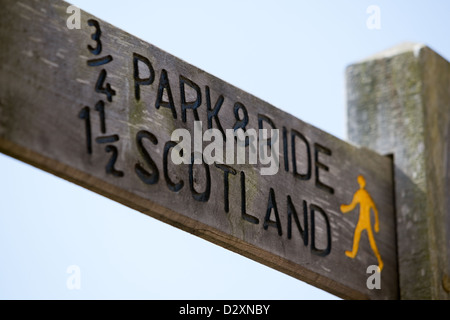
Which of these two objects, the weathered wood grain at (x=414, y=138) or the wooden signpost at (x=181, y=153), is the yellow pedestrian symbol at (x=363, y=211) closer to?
A: the wooden signpost at (x=181, y=153)

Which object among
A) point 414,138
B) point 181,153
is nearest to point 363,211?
point 414,138

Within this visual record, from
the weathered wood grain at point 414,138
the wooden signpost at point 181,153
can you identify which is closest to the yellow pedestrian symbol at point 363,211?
the wooden signpost at point 181,153

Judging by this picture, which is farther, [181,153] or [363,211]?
[363,211]

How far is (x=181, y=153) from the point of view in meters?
2.48

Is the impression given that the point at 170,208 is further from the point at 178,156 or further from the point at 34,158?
the point at 34,158

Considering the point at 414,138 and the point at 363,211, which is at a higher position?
the point at 414,138

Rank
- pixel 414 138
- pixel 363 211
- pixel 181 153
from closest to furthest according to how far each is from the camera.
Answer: pixel 181 153, pixel 363 211, pixel 414 138

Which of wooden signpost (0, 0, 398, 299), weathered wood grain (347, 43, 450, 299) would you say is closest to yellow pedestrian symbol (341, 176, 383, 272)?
wooden signpost (0, 0, 398, 299)

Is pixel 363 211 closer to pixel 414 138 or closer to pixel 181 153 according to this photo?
pixel 414 138

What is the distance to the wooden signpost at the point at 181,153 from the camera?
2178 millimetres

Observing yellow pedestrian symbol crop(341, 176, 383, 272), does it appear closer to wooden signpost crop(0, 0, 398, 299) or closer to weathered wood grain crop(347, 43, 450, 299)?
wooden signpost crop(0, 0, 398, 299)

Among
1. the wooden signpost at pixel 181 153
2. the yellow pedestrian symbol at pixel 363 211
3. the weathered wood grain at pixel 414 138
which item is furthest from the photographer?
the weathered wood grain at pixel 414 138

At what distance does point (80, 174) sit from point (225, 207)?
489 millimetres

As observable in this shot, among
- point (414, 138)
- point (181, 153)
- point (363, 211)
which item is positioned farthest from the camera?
point (414, 138)
